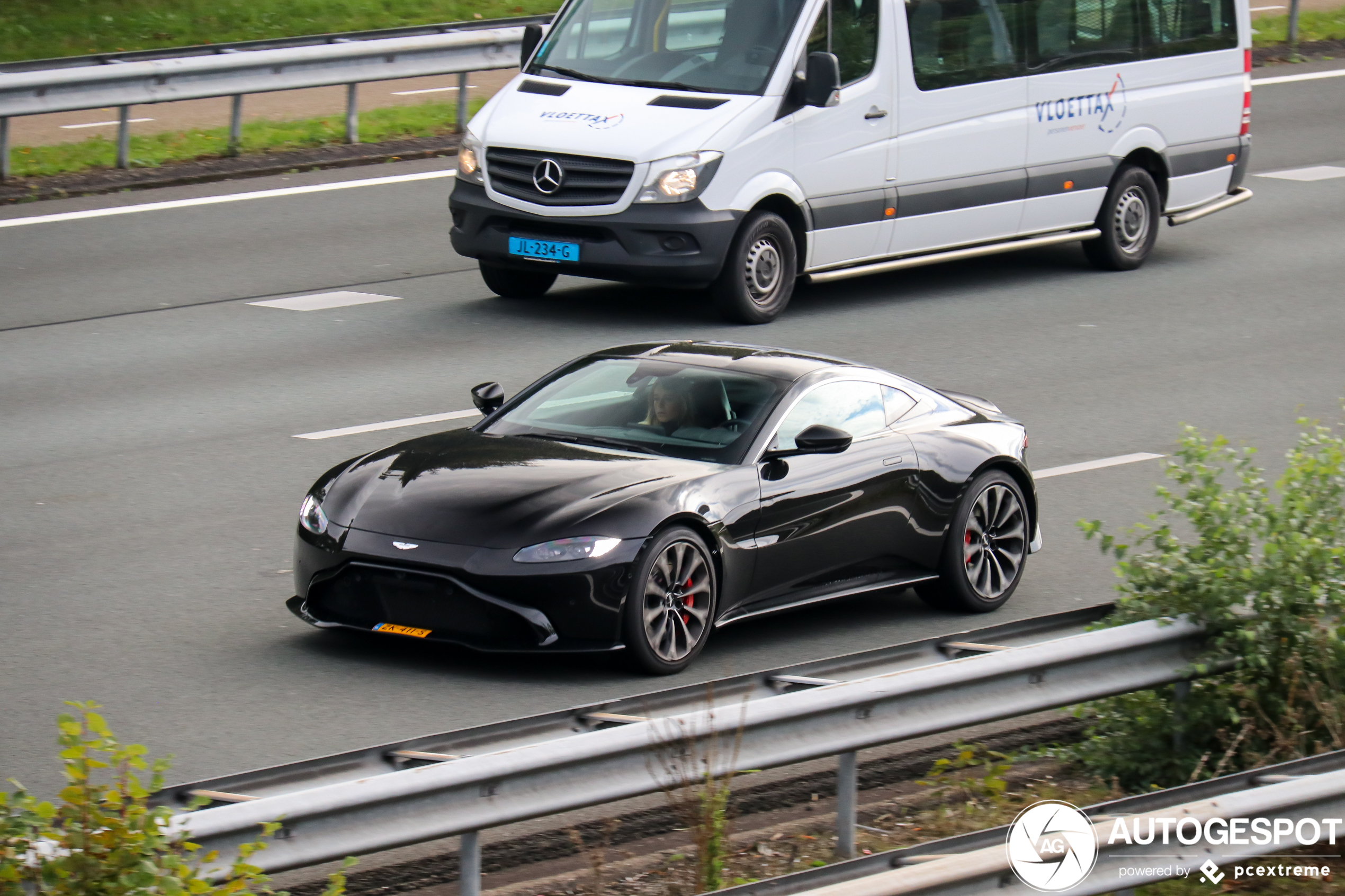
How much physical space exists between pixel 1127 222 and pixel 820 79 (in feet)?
13.9

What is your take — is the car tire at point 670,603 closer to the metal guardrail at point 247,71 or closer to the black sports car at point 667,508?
the black sports car at point 667,508

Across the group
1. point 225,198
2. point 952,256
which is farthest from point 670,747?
point 225,198

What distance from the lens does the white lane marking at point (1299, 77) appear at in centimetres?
2786

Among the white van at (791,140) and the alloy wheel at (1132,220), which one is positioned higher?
the white van at (791,140)

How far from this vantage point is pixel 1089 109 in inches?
728

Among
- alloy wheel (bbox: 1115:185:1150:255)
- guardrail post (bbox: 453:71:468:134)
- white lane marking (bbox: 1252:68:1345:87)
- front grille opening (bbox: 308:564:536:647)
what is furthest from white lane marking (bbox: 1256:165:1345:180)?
front grille opening (bbox: 308:564:536:647)

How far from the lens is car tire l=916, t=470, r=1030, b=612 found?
10.3m

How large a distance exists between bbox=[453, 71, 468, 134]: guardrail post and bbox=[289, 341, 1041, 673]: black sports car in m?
13.3

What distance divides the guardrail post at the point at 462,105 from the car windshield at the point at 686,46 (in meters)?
6.56

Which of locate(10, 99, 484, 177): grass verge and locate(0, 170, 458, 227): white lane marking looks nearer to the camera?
locate(0, 170, 458, 227): white lane marking

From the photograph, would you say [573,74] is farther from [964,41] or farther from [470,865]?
[470,865]

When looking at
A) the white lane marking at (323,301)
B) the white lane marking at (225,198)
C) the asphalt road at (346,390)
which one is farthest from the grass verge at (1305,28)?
the white lane marking at (323,301)

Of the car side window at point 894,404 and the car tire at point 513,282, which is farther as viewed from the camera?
the car tire at point 513,282

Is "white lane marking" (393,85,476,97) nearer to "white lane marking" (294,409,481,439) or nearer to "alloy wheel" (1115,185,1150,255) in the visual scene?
"alloy wheel" (1115,185,1150,255)
